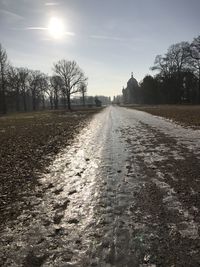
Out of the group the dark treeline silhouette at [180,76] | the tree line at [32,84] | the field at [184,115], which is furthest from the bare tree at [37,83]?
the field at [184,115]

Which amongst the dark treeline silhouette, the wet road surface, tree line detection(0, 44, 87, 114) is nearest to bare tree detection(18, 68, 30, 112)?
tree line detection(0, 44, 87, 114)

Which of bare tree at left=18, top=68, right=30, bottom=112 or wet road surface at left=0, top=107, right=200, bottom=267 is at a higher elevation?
bare tree at left=18, top=68, right=30, bottom=112

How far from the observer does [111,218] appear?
4.93 meters

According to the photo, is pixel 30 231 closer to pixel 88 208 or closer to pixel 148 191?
pixel 88 208

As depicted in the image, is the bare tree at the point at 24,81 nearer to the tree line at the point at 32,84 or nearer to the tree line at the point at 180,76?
the tree line at the point at 32,84

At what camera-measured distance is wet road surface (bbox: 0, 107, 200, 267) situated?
3.79 meters

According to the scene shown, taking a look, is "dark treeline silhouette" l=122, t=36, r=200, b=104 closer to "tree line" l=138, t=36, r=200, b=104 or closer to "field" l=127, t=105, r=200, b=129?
"tree line" l=138, t=36, r=200, b=104

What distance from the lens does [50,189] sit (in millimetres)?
6832

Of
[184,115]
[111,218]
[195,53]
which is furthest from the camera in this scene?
[195,53]

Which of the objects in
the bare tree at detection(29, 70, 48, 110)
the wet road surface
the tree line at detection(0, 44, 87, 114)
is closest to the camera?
the wet road surface

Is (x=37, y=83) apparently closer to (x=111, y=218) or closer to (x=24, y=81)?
(x=24, y=81)

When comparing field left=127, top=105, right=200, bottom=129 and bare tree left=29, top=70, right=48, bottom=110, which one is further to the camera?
bare tree left=29, top=70, right=48, bottom=110

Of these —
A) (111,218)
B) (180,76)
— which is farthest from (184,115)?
(180,76)

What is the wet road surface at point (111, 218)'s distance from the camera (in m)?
3.79
